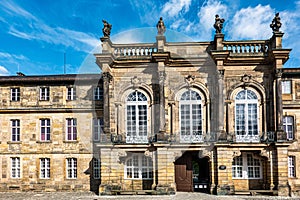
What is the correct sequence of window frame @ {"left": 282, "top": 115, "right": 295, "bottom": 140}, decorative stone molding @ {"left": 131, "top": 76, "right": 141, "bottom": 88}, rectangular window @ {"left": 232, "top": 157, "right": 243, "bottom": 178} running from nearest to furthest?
rectangular window @ {"left": 232, "top": 157, "right": 243, "bottom": 178}
decorative stone molding @ {"left": 131, "top": 76, "right": 141, "bottom": 88}
window frame @ {"left": 282, "top": 115, "right": 295, "bottom": 140}

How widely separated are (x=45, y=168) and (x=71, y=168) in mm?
2049

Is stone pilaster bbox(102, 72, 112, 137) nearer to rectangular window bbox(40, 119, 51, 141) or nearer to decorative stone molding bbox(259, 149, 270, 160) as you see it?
rectangular window bbox(40, 119, 51, 141)

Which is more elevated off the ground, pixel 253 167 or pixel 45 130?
pixel 45 130

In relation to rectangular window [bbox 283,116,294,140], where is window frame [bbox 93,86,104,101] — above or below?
above

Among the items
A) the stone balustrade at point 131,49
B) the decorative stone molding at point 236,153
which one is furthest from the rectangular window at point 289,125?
the stone balustrade at point 131,49

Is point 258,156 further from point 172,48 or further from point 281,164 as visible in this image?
point 172,48

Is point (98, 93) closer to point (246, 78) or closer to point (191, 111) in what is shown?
point (191, 111)

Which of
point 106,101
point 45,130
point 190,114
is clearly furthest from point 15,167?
point 190,114

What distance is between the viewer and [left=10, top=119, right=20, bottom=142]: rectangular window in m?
23.9

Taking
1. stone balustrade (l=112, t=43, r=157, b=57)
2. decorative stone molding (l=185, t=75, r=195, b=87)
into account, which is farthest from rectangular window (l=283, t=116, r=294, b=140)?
stone balustrade (l=112, t=43, r=157, b=57)

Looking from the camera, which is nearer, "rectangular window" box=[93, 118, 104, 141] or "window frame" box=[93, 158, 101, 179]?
"window frame" box=[93, 158, 101, 179]

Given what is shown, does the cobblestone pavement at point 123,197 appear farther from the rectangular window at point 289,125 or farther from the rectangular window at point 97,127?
the rectangular window at point 289,125

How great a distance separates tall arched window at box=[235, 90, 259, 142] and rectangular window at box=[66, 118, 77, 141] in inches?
487

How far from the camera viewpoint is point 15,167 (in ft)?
77.7
